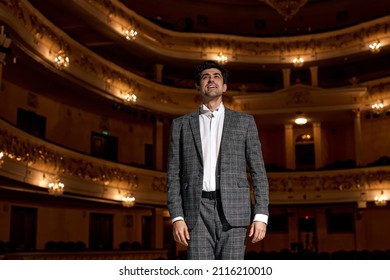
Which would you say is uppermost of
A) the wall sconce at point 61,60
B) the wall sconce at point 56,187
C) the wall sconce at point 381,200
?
the wall sconce at point 61,60

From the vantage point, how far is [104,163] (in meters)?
19.4

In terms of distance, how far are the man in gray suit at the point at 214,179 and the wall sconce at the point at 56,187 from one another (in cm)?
1309

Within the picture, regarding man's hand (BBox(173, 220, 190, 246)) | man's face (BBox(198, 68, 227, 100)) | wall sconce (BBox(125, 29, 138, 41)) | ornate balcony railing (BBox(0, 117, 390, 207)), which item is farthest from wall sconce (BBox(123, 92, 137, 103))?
man's hand (BBox(173, 220, 190, 246))

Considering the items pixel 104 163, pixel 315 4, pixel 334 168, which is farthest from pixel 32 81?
pixel 315 4

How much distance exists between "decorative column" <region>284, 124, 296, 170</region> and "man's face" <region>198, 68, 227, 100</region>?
21.9 m

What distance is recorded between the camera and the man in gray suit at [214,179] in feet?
10.9

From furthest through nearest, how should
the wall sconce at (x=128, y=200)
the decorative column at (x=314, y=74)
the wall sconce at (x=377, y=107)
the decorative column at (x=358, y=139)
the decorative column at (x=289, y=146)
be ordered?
the decorative column at (x=289, y=146), the decorative column at (x=314, y=74), the decorative column at (x=358, y=139), the wall sconce at (x=377, y=107), the wall sconce at (x=128, y=200)

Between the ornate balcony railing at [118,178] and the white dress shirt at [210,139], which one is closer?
the white dress shirt at [210,139]

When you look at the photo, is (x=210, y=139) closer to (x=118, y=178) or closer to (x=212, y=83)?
(x=212, y=83)

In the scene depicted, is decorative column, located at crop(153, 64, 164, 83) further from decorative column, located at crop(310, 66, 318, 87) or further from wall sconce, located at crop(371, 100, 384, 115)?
wall sconce, located at crop(371, 100, 384, 115)

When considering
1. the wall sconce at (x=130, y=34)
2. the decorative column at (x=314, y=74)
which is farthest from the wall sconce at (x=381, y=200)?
the wall sconce at (x=130, y=34)

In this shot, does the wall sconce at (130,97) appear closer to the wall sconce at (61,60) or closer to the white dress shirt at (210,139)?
the wall sconce at (61,60)

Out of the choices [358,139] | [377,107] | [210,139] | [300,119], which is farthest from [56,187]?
[358,139]

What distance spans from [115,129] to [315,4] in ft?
40.7
